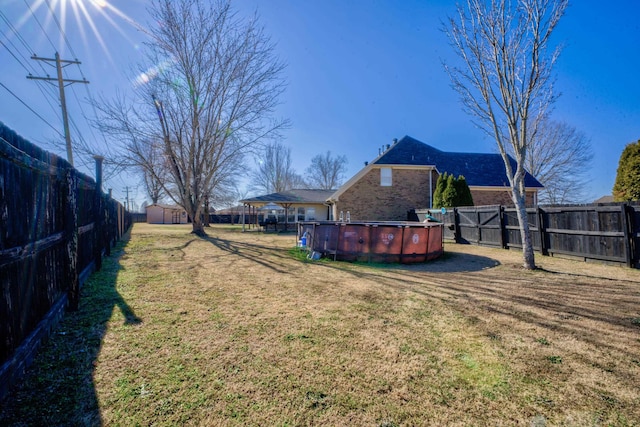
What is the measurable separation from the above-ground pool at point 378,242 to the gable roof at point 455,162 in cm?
1133

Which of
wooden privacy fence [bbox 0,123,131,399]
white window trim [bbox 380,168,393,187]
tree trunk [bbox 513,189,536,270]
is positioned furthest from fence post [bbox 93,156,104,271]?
white window trim [bbox 380,168,393,187]

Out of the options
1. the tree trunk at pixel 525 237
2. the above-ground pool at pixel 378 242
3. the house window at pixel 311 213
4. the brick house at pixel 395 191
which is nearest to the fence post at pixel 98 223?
the above-ground pool at pixel 378 242

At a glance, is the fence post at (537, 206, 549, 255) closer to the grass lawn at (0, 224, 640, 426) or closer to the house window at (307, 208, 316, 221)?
the grass lawn at (0, 224, 640, 426)

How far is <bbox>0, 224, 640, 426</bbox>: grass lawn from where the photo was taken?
1841 millimetres

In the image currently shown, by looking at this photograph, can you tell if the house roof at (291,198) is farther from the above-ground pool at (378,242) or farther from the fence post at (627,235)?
the fence post at (627,235)

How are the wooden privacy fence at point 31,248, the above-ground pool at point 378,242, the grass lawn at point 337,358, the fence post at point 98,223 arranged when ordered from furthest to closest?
the above-ground pool at point 378,242
the fence post at point 98,223
the wooden privacy fence at point 31,248
the grass lawn at point 337,358

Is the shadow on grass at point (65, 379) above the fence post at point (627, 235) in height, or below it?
below

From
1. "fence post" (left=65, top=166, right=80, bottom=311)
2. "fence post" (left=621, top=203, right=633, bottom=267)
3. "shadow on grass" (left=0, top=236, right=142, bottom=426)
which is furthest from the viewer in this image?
"fence post" (left=621, top=203, right=633, bottom=267)

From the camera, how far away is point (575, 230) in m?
7.73

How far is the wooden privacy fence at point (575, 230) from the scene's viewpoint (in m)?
6.53

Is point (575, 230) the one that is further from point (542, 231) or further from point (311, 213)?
point (311, 213)

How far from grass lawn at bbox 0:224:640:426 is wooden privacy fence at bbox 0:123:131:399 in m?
0.22

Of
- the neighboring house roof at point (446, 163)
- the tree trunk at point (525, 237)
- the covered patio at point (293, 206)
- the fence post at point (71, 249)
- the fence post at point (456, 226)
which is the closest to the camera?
the fence post at point (71, 249)

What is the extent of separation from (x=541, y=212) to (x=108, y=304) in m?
11.0
